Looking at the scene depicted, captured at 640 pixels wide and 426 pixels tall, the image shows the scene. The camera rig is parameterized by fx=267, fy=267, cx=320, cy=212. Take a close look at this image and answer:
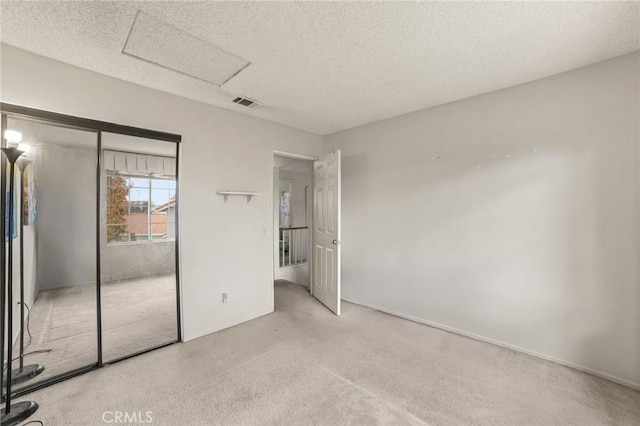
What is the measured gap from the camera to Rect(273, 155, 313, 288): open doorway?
5395 millimetres

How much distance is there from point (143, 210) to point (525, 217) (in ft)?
12.7

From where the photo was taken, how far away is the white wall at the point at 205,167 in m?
2.16

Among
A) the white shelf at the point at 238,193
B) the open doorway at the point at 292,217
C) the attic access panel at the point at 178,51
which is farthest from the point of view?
the open doorway at the point at 292,217

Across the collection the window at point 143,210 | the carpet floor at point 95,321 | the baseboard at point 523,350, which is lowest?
the baseboard at point 523,350

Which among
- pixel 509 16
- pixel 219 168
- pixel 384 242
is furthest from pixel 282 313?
pixel 509 16

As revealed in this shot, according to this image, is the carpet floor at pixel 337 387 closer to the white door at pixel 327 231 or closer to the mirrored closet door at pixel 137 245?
the mirrored closet door at pixel 137 245

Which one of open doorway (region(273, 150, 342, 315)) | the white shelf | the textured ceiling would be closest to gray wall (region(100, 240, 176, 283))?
the white shelf

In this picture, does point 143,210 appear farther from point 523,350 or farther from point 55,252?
point 523,350

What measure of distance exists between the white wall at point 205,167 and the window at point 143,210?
0.53 feet

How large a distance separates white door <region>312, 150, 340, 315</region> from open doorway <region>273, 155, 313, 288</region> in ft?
3.61

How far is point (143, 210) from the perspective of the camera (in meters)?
2.83

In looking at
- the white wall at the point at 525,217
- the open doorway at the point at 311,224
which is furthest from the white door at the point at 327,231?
the white wall at the point at 525,217

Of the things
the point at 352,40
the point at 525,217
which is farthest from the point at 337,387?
the point at 352,40

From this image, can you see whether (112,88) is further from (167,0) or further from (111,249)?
(111,249)
